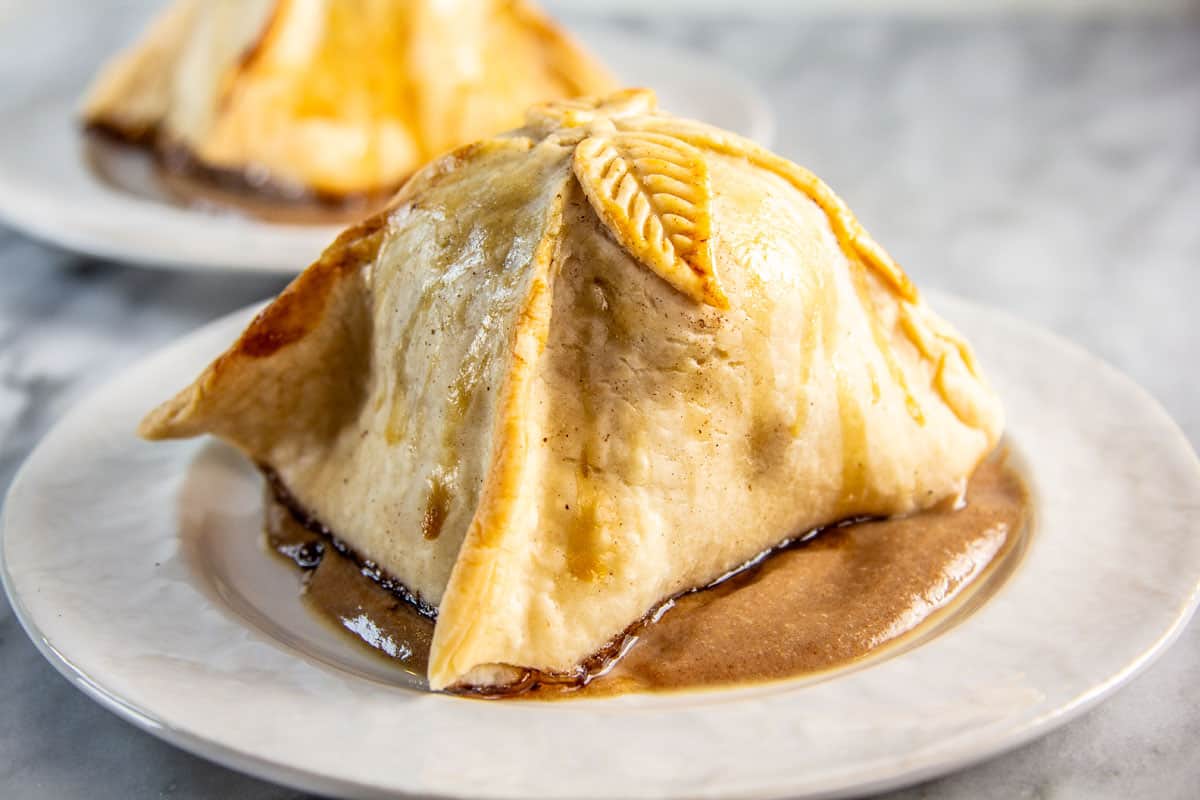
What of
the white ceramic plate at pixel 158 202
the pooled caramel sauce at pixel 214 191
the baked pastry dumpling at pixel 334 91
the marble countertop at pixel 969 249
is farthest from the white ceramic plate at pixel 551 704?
the baked pastry dumpling at pixel 334 91

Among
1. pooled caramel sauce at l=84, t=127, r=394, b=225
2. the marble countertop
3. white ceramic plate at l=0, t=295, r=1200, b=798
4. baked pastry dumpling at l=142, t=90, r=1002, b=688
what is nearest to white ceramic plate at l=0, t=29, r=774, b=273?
pooled caramel sauce at l=84, t=127, r=394, b=225

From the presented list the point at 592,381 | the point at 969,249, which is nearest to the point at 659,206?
the point at 592,381

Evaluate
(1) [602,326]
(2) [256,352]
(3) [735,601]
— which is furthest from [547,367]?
(2) [256,352]

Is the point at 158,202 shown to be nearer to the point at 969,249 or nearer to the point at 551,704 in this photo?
the point at 969,249

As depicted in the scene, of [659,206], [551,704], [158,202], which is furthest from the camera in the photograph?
[158,202]

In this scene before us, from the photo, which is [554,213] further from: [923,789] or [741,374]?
[923,789]

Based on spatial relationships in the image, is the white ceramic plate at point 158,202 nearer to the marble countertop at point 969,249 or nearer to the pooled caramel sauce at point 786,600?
the marble countertop at point 969,249
